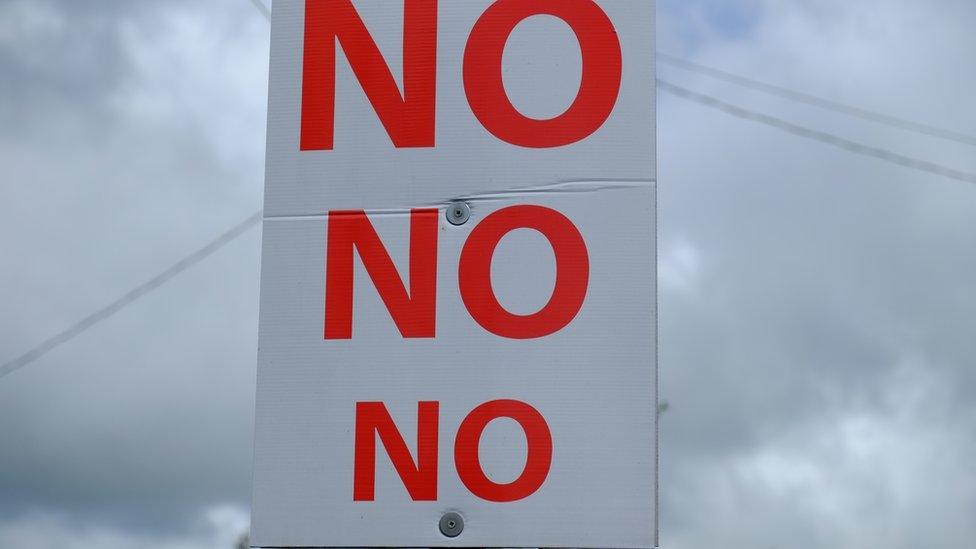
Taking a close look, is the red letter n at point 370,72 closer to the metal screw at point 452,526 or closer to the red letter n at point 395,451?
the red letter n at point 395,451

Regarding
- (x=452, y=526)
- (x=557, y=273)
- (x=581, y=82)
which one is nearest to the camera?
(x=452, y=526)

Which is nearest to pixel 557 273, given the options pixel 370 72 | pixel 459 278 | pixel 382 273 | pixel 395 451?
pixel 459 278

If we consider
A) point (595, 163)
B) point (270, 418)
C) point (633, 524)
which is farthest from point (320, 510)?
point (595, 163)

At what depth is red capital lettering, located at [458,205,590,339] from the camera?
10.7 ft

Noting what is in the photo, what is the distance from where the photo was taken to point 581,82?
339 centimetres

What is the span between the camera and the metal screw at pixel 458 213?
11.0 ft

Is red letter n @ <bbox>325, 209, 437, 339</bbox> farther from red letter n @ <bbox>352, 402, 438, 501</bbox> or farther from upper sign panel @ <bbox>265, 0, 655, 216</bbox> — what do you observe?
red letter n @ <bbox>352, 402, 438, 501</bbox>

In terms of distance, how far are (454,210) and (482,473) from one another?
0.67 metres

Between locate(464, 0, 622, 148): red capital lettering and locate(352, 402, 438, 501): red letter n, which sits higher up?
locate(464, 0, 622, 148): red capital lettering

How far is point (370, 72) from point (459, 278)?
615 mm

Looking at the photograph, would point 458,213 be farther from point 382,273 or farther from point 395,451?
point 395,451

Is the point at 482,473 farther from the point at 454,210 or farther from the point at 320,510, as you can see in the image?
the point at 454,210

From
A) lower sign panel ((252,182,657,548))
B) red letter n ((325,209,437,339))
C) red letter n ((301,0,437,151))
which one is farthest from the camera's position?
red letter n ((301,0,437,151))

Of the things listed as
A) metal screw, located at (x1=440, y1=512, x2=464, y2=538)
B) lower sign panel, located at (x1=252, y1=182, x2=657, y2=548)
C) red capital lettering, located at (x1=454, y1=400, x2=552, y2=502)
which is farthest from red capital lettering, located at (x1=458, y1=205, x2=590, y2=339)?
metal screw, located at (x1=440, y1=512, x2=464, y2=538)
